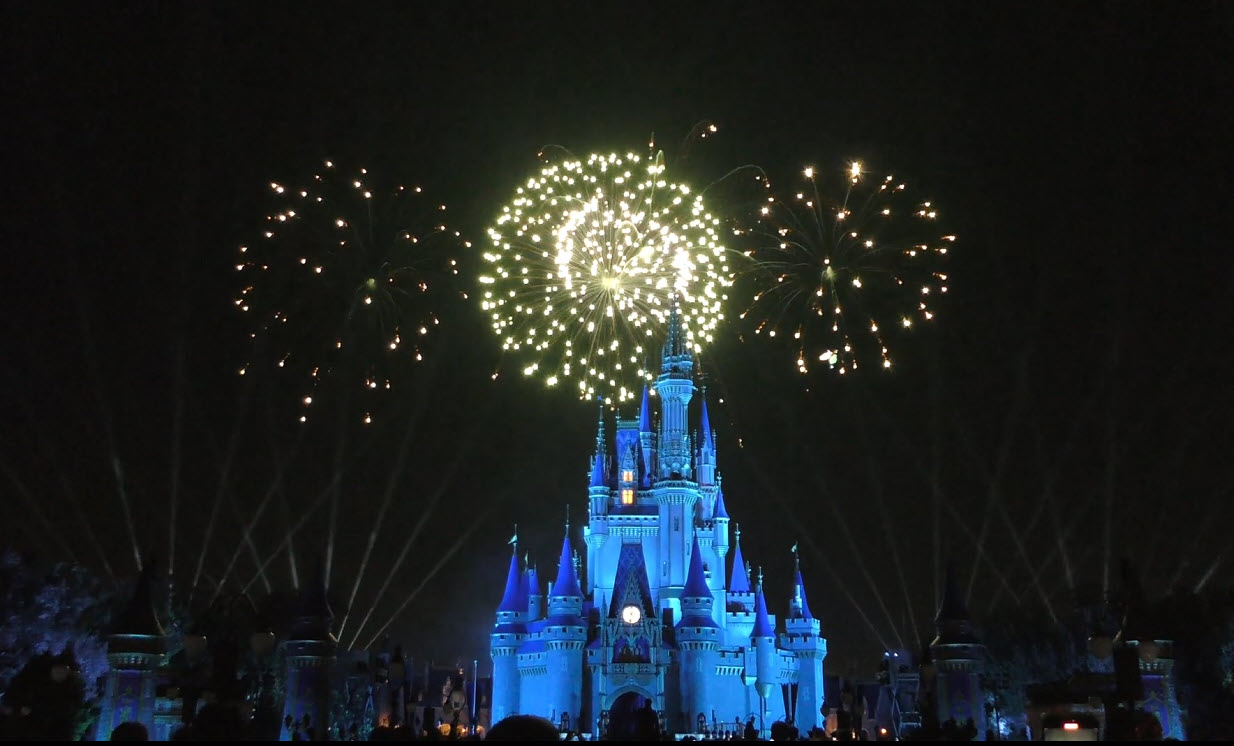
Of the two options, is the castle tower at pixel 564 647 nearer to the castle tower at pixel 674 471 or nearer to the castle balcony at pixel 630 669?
the castle balcony at pixel 630 669

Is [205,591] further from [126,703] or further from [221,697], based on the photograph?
[221,697]

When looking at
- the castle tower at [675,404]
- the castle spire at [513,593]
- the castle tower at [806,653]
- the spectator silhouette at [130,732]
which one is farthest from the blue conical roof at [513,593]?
the spectator silhouette at [130,732]

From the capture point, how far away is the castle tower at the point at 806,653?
278 ft

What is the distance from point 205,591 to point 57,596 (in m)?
12.3

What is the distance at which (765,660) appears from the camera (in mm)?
85312

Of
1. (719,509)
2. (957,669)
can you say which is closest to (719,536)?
(719,509)

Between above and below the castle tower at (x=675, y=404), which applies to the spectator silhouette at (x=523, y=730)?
below

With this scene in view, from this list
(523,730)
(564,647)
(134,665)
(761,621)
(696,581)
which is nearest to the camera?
(523,730)

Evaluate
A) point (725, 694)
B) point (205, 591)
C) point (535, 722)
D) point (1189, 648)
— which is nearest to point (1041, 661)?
point (1189, 648)

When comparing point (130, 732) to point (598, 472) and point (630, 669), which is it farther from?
point (598, 472)

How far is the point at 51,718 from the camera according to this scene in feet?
98.2

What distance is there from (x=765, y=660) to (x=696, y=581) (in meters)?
7.98

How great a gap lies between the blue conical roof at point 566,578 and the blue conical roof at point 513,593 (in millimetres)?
4171

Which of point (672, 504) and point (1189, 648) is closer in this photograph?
point (1189, 648)
